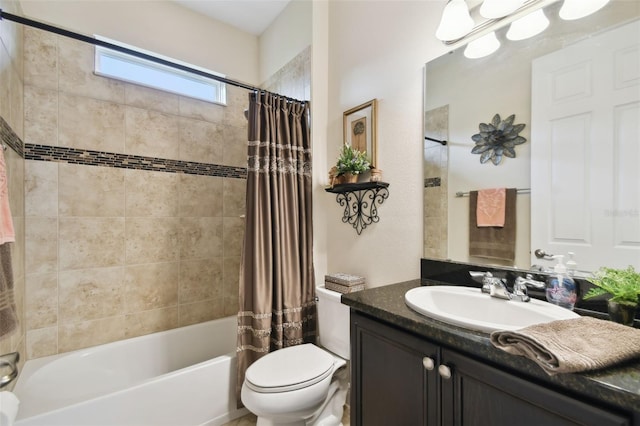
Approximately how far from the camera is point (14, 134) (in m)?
1.52

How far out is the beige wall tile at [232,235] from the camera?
2.47 meters

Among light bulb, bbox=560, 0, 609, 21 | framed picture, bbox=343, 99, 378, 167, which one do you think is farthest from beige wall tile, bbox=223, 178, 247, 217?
light bulb, bbox=560, 0, 609, 21

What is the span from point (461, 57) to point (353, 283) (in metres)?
1.31

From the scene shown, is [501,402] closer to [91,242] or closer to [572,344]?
[572,344]

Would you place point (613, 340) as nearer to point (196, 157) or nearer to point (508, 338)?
point (508, 338)

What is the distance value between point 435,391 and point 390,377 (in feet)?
0.56

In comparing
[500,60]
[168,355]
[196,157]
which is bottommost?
[168,355]

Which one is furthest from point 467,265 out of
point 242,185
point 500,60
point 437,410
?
point 242,185

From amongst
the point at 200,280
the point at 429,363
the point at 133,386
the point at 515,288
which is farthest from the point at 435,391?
the point at 200,280

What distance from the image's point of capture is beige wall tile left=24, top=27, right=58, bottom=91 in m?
1.73

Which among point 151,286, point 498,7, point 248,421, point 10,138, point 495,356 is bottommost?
point 248,421

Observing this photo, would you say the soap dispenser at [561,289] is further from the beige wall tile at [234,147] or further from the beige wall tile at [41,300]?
the beige wall tile at [41,300]

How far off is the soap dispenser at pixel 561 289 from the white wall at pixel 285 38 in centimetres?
209

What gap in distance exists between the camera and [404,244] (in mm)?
1539
